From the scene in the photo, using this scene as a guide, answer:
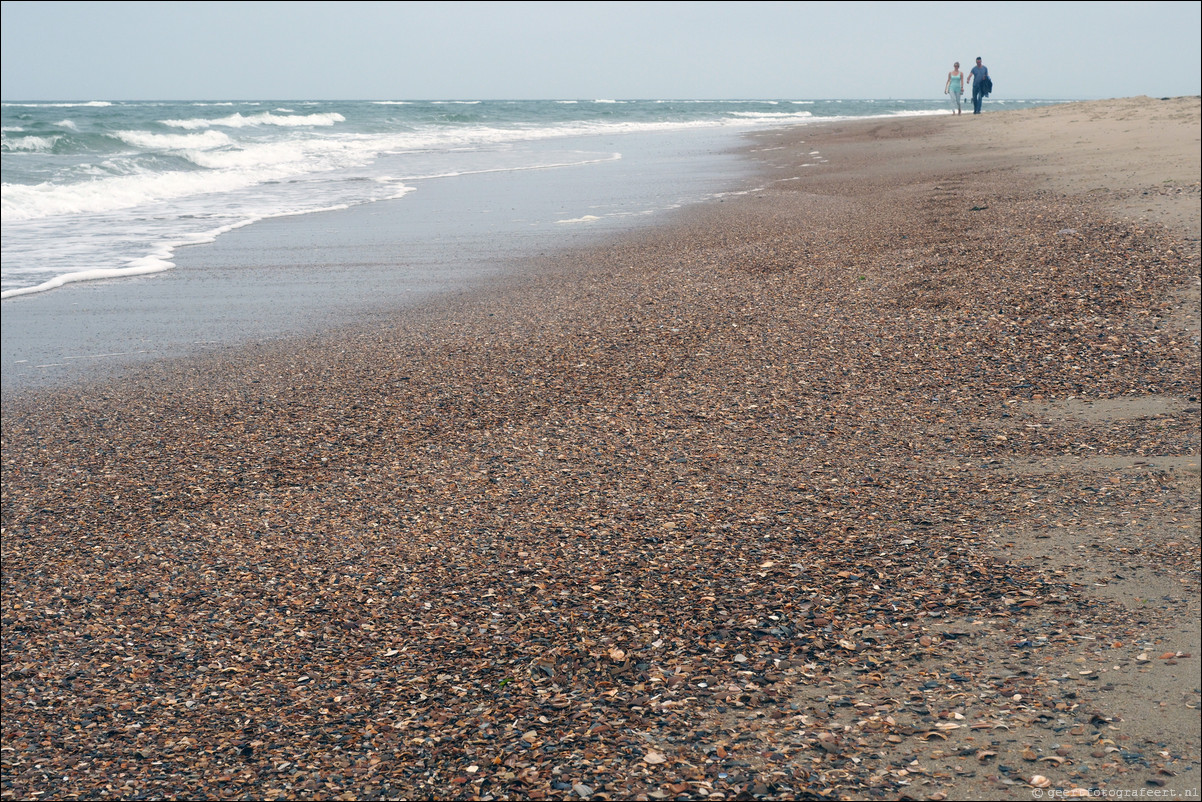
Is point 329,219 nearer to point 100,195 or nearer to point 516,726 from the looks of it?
point 100,195

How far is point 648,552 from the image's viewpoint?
331cm

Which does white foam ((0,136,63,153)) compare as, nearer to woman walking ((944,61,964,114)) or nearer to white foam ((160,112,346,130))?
white foam ((160,112,346,130))

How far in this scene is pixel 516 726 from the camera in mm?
2439

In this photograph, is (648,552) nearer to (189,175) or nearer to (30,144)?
(189,175)

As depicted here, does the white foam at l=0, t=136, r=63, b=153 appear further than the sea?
Yes

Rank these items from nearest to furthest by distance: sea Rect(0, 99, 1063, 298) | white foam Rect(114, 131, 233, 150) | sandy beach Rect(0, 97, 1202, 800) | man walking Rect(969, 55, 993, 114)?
sandy beach Rect(0, 97, 1202, 800), sea Rect(0, 99, 1063, 298), man walking Rect(969, 55, 993, 114), white foam Rect(114, 131, 233, 150)

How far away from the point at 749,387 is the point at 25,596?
11.4 feet

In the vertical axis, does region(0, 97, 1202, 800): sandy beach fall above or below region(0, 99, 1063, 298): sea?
below

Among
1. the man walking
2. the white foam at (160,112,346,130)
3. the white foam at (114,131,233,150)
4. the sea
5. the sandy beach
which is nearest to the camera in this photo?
the sandy beach

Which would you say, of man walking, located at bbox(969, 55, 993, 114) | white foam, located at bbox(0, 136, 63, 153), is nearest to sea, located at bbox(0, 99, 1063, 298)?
white foam, located at bbox(0, 136, 63, 153)

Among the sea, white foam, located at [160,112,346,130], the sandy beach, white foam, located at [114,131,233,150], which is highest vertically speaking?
white foam, located at [160,112,346,130]

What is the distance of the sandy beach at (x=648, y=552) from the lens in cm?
226

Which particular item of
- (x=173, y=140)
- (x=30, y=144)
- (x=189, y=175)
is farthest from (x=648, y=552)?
(x=173, y=140)

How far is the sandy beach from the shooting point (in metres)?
2.26
